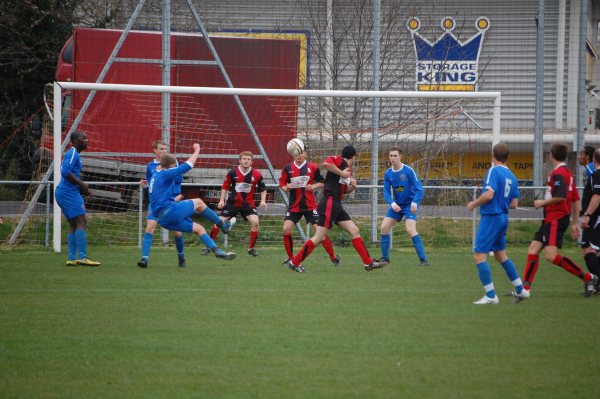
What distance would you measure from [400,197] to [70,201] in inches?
215

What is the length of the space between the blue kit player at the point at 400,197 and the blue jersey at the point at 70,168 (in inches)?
200

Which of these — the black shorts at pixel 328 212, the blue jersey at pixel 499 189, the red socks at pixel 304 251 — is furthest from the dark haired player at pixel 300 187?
the blue jersey at pixel 499 189

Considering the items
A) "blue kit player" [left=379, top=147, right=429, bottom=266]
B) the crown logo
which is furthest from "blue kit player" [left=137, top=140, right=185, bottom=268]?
the crown logo

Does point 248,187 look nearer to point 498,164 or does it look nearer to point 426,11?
point 498,164

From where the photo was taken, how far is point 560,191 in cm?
1005

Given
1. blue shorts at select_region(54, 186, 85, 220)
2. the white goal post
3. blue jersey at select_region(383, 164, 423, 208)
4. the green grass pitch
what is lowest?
the green grass pitch

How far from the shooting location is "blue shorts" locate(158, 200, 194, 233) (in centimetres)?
1213

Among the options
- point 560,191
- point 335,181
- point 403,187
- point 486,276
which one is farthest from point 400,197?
point 486,276

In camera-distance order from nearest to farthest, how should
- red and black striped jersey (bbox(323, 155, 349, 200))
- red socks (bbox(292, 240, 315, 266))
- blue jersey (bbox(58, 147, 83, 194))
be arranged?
red socks (bbox(292, 240, 315, 266))
blue jersey (bbox(58, 147, 83, 194))
red and black striped jersey (bbox(323, 155, 349, 200))

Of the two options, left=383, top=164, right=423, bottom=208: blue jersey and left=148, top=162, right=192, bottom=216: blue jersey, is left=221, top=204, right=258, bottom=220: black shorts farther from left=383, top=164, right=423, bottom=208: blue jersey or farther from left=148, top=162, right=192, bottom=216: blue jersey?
left=148, top=162, right=192, bottom=216: blue jersey

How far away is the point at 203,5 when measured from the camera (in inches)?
1060

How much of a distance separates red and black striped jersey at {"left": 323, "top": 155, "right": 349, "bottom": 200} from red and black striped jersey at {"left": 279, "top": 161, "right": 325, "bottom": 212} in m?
1.27

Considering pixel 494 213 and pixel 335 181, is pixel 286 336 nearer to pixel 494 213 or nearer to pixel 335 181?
pixel 494 213

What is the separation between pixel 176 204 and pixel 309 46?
10.6 metres
